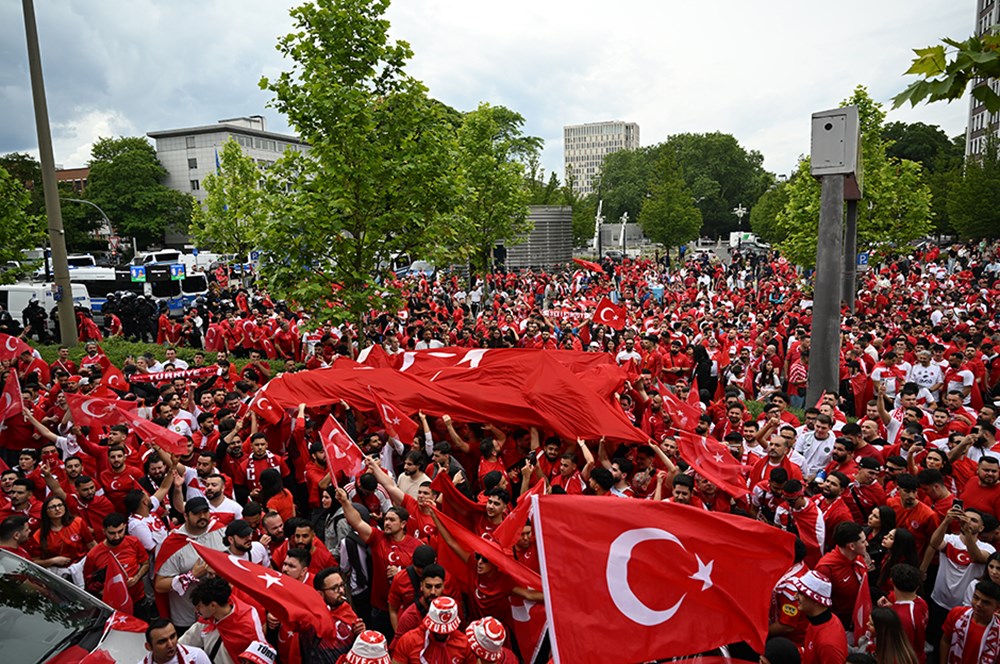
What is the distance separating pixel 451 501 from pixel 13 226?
68.3ft

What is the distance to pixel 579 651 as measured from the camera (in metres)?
4.00

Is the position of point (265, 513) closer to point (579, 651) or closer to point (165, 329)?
point (579, 651)

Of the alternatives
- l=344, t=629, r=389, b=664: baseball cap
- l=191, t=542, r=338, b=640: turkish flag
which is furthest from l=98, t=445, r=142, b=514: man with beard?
l=344, t=629, r=389, b=664: baseball cap

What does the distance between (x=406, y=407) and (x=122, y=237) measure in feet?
234

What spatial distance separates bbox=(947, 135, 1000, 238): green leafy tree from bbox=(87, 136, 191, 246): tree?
68.7 m

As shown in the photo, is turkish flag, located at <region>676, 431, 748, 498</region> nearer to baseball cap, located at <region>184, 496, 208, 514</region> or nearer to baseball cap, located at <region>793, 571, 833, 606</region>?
baseball cap, located at <region>793, 571, 833, 606</region>

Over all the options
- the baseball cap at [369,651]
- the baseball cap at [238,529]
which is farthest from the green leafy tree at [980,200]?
the baseball cap at [369,651]

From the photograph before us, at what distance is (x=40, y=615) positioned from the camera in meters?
4.30

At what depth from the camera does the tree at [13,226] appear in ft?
67.7

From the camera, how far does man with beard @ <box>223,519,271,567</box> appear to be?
219 inches

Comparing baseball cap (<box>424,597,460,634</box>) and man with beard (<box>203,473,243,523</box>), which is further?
man with beard (<box>203,473,243,523</box>)

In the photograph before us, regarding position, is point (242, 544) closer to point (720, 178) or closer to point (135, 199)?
point (135, 199)

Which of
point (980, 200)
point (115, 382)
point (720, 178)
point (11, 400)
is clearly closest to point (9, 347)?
point (115, 382)

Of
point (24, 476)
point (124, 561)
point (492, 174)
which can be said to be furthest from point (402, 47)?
point (492, 174)
